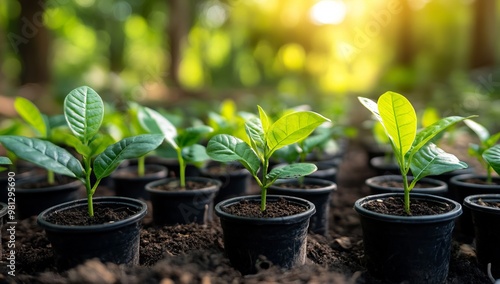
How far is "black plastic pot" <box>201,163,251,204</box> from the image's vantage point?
275cm

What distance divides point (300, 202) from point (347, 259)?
32 centimetres

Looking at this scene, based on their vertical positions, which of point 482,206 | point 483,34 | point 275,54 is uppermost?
point 275,54

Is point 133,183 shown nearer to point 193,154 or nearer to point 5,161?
point 193,154

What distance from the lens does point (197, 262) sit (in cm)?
A: 154

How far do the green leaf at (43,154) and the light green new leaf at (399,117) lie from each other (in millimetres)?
1143

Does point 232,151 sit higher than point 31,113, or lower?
lower

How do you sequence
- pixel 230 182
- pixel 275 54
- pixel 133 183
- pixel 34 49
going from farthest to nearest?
pixel 275 54, pixel 34 49, pixel 230 182, pixel 133 183

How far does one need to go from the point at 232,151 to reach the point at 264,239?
1.15 ft

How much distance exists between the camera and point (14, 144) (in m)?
1.46

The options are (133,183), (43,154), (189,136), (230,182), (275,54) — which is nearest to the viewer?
(43,154)

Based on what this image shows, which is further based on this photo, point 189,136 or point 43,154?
point 189,136

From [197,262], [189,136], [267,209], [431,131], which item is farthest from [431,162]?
[189,136]

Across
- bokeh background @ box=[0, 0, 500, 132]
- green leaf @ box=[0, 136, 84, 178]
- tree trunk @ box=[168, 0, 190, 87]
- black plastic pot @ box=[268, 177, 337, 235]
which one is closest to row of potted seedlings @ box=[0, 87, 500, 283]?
green leaf @ box=[0, 136, 84, 178]

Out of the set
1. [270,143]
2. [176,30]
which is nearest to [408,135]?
[270,143]
